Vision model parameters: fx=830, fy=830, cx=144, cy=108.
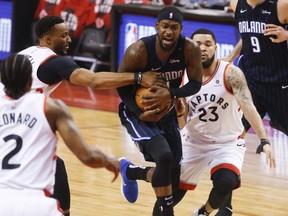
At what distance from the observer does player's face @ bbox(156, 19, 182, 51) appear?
610 centimetres

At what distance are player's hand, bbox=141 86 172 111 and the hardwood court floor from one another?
1.48 metres

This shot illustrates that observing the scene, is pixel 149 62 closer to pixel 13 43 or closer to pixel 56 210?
pixel 56 210

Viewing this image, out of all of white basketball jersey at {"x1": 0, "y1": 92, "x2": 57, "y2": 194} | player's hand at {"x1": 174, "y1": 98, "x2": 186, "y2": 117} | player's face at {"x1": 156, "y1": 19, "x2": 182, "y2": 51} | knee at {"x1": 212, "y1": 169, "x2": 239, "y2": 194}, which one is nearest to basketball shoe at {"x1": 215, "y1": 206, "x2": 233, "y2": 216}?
knee at {"x1": 212, "y1": 169, "x2": 239, "y2": 194}

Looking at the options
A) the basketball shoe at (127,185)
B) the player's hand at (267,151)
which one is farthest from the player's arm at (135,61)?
the basketball shoe at (127,185)

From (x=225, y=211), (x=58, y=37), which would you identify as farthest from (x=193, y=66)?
(x=225, y=211)

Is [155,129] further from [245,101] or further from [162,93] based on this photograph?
[245,101]

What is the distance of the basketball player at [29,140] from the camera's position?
4445 mm

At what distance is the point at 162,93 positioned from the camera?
6008mm

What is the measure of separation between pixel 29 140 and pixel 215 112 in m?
2.46

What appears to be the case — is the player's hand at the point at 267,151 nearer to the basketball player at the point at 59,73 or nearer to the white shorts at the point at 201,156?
the white shorts at the point at 201,156

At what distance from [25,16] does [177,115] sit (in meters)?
9.73

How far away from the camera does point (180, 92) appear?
614 cm

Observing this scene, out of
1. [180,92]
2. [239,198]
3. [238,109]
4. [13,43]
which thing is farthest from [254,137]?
[13,43]

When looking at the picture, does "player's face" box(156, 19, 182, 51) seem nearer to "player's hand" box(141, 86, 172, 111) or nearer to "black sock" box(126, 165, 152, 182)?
"player's hand" box(141, 86, 172, 111)
